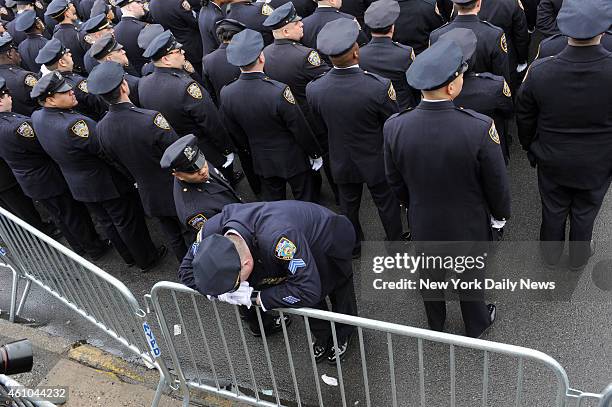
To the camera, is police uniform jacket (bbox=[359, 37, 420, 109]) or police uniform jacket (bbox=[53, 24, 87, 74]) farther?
police uniform jacket (bbox=[53, 24, 87, 74])

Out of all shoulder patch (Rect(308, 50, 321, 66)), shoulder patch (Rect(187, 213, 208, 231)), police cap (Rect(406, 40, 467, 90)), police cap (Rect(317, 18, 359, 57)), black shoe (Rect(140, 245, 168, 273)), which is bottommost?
black shoe (Rect(140, 245, 168, 273))

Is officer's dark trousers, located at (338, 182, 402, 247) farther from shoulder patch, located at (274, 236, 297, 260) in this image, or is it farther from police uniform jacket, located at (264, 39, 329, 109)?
shoulder patch, located at (274, 236, 297, 260)

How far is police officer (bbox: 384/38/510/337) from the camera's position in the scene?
2.87 metres

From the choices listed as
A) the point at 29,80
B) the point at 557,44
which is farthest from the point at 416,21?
the point at 29,80

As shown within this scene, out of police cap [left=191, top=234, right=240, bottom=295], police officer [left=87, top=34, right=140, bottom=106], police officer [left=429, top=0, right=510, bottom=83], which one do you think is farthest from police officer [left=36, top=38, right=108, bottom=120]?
police officer [left=429, top=0, right=510, bottom=83]

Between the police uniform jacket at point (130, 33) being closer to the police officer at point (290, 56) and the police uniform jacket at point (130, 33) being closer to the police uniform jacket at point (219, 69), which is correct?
the police uniform jacket at point (219, 69)

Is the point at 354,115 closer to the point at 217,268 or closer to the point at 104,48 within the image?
the point at 217,268

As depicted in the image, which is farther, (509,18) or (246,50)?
(509,18)

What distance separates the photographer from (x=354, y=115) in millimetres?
3748

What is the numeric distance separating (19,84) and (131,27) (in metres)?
1.35

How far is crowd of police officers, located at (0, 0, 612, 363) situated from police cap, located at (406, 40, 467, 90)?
0.01 meters

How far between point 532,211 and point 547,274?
0.71 meters

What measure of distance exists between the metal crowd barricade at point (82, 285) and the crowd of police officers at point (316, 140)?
50cm

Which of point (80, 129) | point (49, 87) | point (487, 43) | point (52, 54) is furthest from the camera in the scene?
point (52, 54)
